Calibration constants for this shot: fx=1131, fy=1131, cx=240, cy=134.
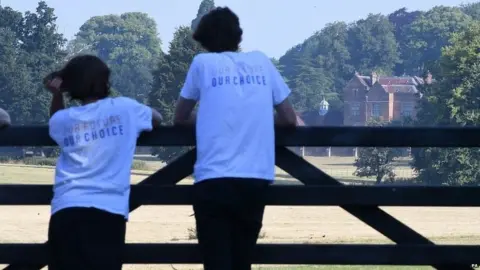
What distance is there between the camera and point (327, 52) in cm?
19775

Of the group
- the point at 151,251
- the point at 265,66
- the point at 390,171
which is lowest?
the point at 390,171

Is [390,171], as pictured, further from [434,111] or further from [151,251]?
[151,251]

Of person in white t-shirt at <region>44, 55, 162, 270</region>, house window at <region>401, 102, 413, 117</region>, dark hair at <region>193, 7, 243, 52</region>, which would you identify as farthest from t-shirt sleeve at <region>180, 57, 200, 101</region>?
house window at <region>401, 102, 413, 117</region>

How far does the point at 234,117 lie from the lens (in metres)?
5.43

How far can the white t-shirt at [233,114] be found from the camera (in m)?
5.39

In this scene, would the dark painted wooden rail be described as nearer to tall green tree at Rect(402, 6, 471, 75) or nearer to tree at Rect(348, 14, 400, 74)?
tall green tree at Rect(402, 6, 471, 75)

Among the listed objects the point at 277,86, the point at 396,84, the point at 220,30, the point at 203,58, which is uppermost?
the point at 220,30

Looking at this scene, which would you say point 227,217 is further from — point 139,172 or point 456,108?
point 456,108

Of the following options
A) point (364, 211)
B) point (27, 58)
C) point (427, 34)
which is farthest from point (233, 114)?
point (427, 34)

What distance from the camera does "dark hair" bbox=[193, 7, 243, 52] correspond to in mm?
5598

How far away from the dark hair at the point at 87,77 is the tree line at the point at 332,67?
34.8 inches

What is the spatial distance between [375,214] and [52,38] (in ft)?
378

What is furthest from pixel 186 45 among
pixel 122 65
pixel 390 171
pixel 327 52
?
pixel 327 52

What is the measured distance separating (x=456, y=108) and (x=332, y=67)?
111 meters
